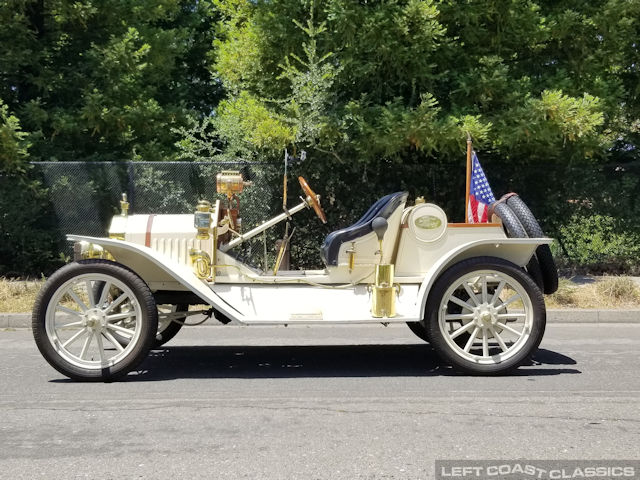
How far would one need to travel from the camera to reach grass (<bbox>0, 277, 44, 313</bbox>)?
378 inches

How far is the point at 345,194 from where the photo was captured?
13086mm

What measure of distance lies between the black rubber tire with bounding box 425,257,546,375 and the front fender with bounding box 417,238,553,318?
0.23 ft

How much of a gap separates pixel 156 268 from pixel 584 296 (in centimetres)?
674

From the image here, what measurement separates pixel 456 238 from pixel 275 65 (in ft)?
27.6

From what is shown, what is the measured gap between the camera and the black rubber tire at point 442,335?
5.70 metres

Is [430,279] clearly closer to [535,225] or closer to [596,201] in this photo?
[535,225]

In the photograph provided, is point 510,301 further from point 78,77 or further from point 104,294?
point 78,77

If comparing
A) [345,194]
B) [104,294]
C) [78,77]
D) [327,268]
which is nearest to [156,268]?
[104,294]

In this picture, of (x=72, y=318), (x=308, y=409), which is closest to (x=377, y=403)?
(x=308, y=409)

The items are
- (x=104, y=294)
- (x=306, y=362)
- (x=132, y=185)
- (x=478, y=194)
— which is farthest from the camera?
(x=132, y=185)

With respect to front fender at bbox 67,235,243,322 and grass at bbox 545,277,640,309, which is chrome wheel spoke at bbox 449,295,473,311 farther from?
grass at bbox 545,277,640,309

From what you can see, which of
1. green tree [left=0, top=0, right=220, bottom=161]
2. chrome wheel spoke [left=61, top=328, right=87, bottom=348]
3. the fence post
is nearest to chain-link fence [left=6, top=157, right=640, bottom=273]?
the fence post

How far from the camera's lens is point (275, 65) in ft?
44.5

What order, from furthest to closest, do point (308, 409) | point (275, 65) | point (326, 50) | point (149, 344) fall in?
point (275, 65), point (326, 50), point (149, 344), point (308, 409)
